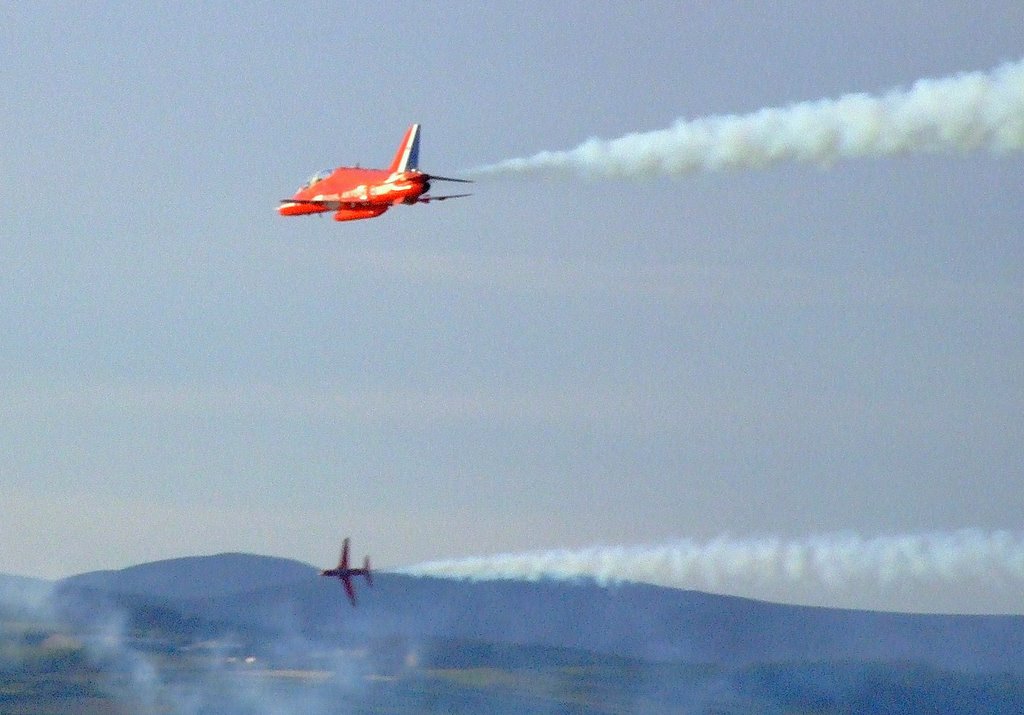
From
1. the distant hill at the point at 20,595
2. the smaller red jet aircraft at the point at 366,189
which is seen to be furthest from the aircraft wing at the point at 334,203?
the distant hill at the point at 20,595

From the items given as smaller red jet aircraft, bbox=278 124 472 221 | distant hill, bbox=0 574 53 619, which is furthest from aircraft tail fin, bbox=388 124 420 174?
distant hill, bbox=0 574 53 619

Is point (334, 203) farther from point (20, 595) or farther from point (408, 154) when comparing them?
point (20, 595)

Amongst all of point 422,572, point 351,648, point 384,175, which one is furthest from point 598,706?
point 384,175

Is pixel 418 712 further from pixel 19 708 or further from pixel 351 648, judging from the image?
pixel 19 708

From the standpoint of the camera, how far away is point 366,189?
9900 cm

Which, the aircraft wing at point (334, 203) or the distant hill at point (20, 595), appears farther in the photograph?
the distant hill at point (20, 595)

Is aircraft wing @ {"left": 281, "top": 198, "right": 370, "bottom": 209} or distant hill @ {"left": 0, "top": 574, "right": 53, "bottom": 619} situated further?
distant hill @ {"left": 0, "top": 574, "right": 53, "bottom": 619}

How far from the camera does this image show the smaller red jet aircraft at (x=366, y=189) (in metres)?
94.9

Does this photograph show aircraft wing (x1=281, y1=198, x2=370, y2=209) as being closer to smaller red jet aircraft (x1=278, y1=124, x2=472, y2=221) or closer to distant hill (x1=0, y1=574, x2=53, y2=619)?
smaller red jet aircraft (x1=278, y1=124, x2=472, y2=221)

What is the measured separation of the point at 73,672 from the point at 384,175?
8703cm

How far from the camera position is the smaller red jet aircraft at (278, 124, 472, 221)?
9488cm

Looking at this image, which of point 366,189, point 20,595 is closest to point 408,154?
point 366,189

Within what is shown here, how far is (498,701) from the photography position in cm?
19100

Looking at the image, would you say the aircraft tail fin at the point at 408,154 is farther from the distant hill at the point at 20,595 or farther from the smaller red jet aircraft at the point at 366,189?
the distant hill at the point at 20,595
